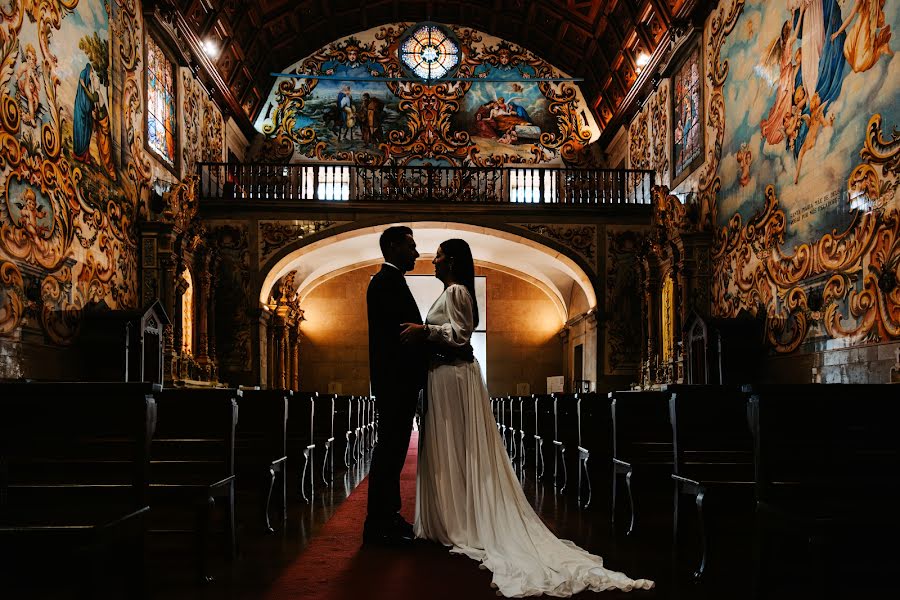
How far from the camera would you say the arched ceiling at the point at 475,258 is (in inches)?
640

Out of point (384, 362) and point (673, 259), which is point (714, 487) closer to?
point (384, 362)

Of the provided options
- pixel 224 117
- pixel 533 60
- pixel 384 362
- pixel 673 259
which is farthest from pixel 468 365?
pixel 533 60

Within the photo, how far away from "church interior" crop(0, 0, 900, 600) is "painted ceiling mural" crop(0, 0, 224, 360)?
0.05 metres

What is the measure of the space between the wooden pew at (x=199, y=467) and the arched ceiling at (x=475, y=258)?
36.4 ft

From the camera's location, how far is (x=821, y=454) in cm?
347

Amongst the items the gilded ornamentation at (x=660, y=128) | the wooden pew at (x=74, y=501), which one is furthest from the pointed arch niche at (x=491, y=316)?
the wooden pew at (x=74, y=501)

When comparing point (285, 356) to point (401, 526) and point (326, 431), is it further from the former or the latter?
point (401, 526)

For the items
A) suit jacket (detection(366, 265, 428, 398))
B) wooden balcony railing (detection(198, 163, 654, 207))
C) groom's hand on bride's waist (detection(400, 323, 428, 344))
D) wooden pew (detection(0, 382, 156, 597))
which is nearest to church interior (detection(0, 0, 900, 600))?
wooden pew (detection(0, 382, 156, 597))

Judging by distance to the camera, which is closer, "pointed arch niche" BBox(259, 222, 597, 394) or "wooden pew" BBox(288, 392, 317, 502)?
"wooden pew" BBox(288, 392, 317, 502)

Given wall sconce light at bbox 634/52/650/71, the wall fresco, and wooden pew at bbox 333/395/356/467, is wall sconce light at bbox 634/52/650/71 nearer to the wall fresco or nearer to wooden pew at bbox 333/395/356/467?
the wall fresco

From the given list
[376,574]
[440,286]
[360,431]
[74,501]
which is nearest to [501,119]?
[440,286]

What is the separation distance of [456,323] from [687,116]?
10535 mm

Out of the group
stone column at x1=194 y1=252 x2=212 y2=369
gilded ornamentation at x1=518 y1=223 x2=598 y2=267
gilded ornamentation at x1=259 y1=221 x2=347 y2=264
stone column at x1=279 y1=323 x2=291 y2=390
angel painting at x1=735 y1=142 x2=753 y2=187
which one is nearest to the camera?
angel painting at x1=735 y1=142 x2=753 y2=187

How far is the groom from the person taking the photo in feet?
15.5
